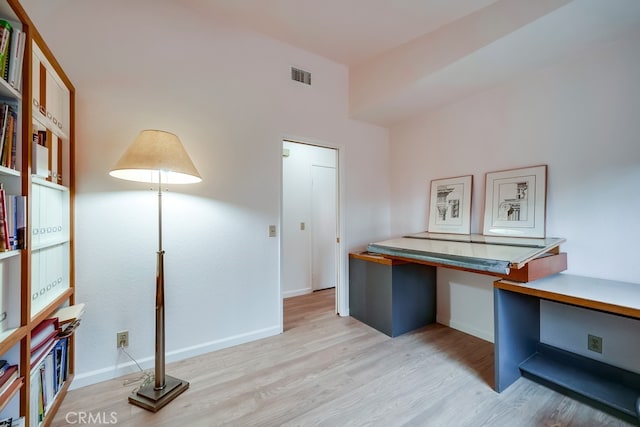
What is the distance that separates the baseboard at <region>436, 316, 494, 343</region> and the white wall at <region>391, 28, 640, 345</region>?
0.01 meters

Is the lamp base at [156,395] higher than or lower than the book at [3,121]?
lower

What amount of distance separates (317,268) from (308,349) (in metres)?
1.96

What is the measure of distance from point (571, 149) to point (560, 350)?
159 cm

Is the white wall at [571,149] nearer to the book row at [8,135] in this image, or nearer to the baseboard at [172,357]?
the baseboard at [172,357]

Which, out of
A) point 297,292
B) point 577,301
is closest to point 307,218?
point 297,292

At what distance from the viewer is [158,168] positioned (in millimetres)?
1569

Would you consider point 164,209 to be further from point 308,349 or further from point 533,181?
point 533,181

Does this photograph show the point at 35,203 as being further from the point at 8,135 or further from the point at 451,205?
the point at 451,205

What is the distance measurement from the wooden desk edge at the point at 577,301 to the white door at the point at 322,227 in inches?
110

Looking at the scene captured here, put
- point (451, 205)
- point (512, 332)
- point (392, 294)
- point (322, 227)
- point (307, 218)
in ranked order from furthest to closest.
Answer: point (322, 227), point (307, 218), point (451, 205), point (392, 294), point (512, 332)

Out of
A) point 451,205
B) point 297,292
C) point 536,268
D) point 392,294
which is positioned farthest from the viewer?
point 297,292

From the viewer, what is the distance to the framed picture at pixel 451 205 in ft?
9.01

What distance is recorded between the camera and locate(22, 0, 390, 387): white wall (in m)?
1.91

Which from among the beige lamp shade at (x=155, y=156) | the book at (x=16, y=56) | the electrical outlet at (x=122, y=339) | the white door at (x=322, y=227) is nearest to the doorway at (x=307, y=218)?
the white door at (x=322, y=227)
